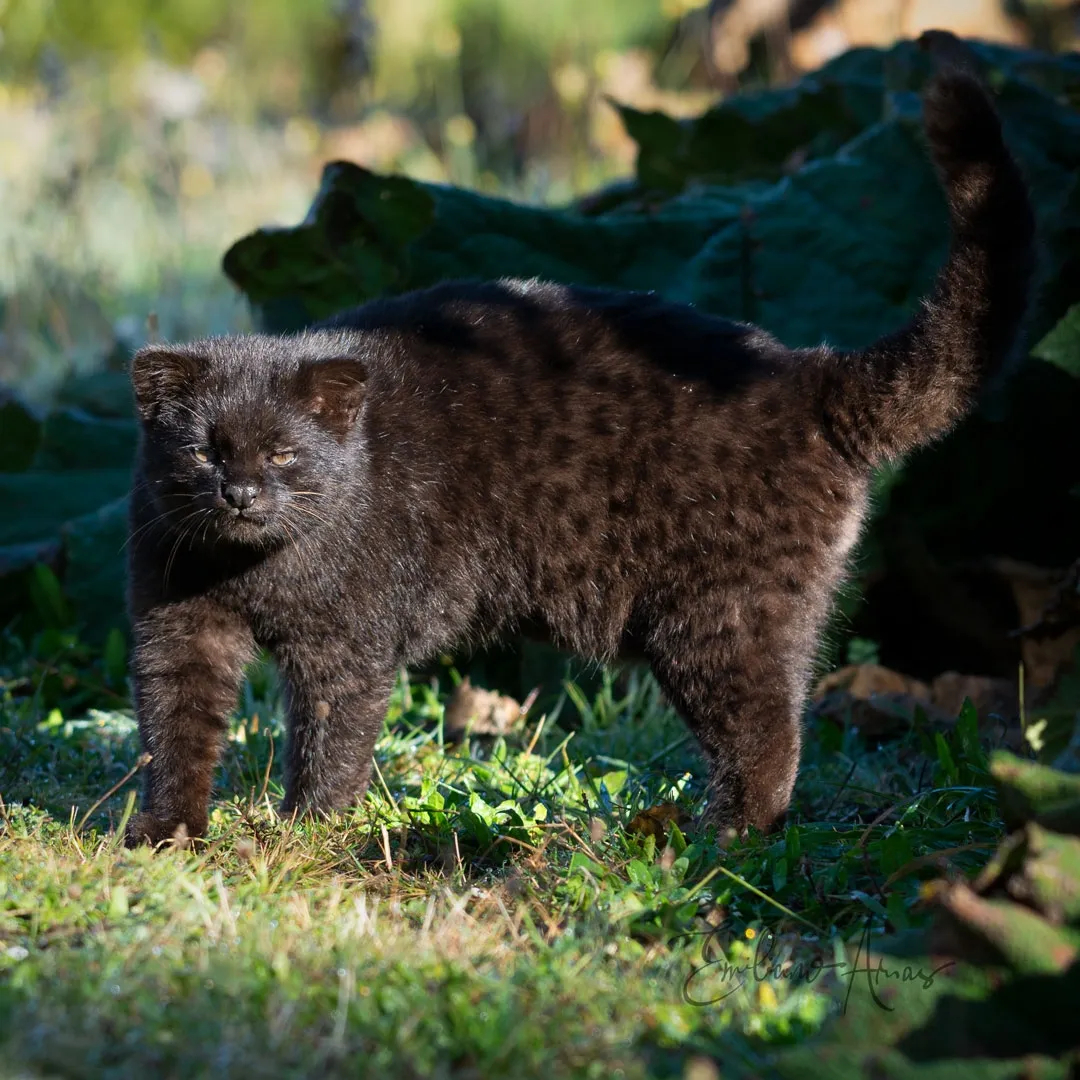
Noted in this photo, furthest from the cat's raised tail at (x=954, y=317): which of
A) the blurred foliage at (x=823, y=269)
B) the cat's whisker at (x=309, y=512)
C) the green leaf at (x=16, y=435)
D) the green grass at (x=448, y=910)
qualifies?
the green leaf at (x=16, y=435)

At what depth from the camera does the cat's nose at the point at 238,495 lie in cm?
318

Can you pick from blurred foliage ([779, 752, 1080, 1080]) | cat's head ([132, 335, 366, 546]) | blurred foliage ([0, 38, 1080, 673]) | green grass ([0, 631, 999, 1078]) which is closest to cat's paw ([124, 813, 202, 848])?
green grass ([0, 631, 999, 1078])

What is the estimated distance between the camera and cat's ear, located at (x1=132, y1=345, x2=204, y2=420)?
3299 millimetres

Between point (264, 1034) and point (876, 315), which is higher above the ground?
point (876, 315)

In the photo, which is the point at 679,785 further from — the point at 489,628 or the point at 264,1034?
the point at 264,1034

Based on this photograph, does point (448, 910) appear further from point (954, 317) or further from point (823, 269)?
point (823, 269)

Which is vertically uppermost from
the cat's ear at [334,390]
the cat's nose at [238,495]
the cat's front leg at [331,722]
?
the cat's ear at [334,390]

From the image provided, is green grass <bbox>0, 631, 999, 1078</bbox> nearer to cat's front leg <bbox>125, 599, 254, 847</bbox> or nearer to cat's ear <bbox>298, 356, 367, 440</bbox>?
cat's front leg <bbox>125, 599, 254, 847</bbox>

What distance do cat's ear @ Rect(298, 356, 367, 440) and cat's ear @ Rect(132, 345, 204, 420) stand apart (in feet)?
0.88

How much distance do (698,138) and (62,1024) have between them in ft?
16.9

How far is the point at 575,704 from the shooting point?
4711 mm

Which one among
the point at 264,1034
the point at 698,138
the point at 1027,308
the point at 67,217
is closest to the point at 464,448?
the point at 1027,308

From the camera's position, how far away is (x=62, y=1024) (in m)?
2.06

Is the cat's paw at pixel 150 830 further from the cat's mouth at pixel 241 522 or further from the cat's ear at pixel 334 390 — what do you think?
the cat's ear at pixel 334 390
